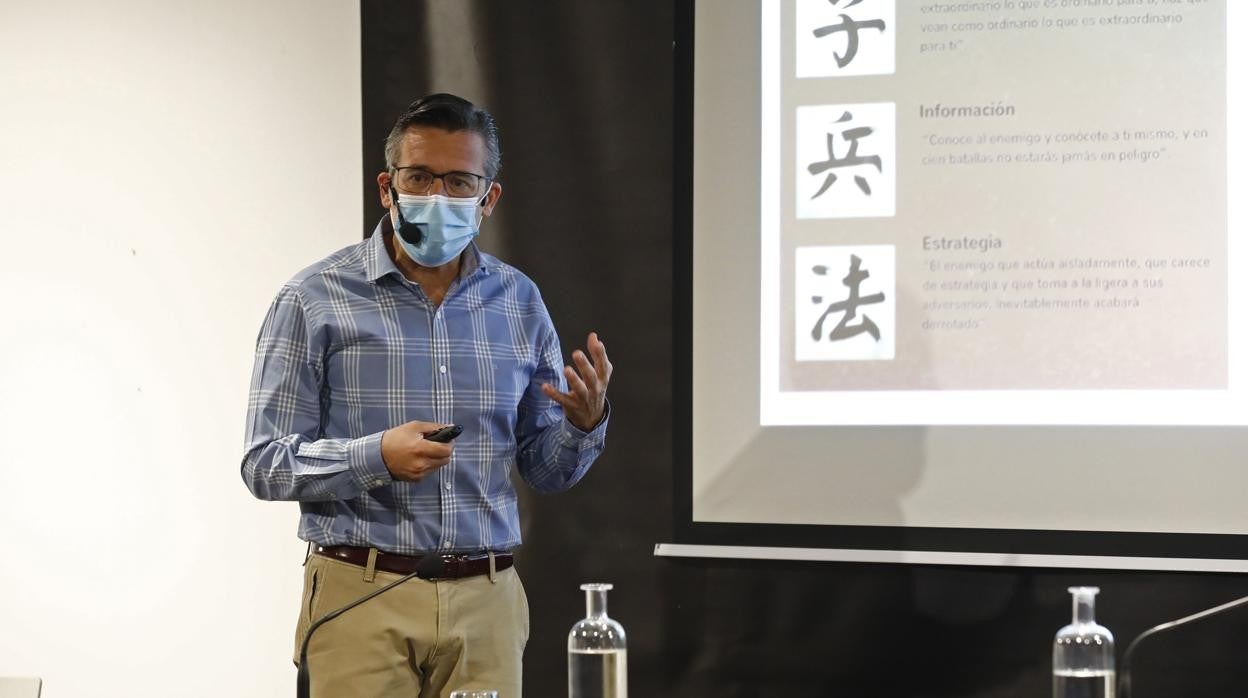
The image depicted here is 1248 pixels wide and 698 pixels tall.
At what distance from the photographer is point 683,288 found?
10.2 feet

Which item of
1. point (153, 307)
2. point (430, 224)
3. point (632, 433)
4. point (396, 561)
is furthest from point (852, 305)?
point (153, 307)

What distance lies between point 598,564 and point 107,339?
4.95ft

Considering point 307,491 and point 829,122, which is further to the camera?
point 829,122

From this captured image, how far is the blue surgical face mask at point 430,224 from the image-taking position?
2146mm

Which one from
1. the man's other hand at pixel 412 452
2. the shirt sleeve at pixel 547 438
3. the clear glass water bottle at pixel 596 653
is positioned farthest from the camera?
the shirt sleeve at pixel 547 438

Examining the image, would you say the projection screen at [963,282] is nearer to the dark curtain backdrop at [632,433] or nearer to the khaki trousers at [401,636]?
the dark curtain backdrop at [632,433]

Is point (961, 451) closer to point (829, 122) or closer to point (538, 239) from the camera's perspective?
point (829, 122)

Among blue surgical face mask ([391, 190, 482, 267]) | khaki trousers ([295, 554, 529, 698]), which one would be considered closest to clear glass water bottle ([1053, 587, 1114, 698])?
khaki trousers ([295, 554, 529, 698])

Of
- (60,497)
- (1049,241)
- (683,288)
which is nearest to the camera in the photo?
(1049,241)

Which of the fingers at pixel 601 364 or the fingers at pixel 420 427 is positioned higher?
the fingers at pixel 601 364

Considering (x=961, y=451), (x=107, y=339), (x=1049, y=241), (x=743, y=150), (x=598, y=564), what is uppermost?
(x=743, y=150)

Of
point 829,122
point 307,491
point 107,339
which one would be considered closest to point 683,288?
point 829,122

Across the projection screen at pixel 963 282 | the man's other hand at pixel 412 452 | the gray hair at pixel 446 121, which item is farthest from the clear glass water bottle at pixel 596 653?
the projection screen at pixel 963 282

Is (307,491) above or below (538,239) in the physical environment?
below
